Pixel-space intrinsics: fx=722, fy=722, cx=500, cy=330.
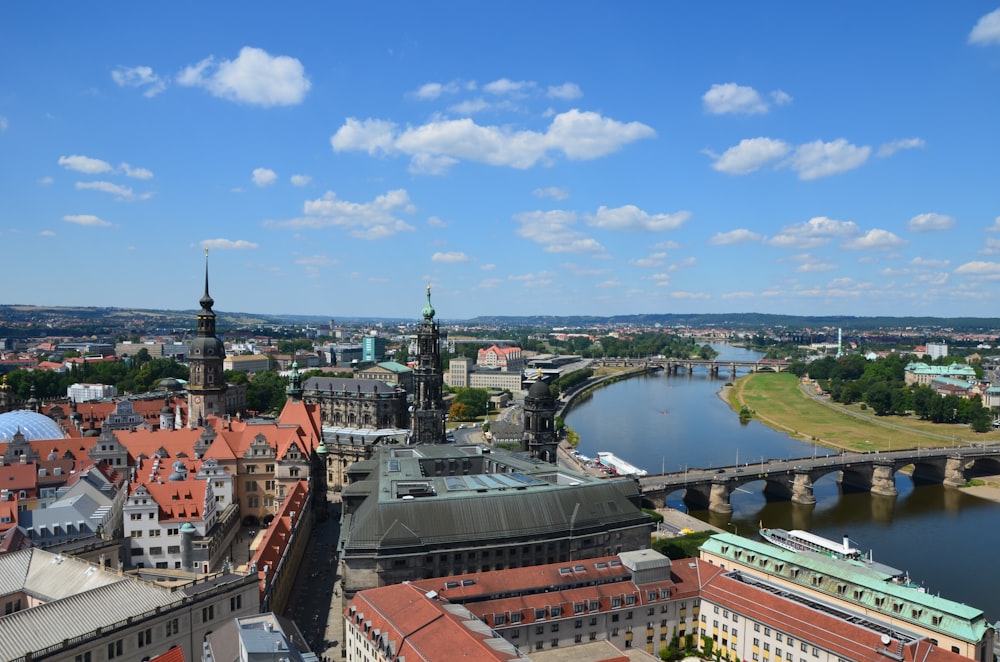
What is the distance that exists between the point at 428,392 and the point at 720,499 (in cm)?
2951

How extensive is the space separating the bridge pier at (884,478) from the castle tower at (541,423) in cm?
3784

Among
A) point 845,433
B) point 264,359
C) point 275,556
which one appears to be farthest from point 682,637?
point 264,359

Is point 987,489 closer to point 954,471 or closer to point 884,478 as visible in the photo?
point 954,471

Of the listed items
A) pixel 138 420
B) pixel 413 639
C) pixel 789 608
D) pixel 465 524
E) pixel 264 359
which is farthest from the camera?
pixel 264 359

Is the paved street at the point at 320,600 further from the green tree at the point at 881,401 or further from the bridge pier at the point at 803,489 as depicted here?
the green tree at the point at 881,401

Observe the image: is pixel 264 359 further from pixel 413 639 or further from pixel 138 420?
pixel 413 639

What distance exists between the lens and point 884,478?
251 ft

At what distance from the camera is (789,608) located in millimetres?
33562

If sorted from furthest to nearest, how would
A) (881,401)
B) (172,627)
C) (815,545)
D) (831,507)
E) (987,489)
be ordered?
(881,401) → (987,489) → (831,507) → (815,545) → (172,627)

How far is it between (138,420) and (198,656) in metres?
53.7

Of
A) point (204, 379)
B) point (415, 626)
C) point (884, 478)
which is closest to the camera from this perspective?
point (415, 626)

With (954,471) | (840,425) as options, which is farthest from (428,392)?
(840,425)

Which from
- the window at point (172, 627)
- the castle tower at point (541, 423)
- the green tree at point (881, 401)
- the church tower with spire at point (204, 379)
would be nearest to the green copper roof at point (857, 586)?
the castle tower at point (541, 423)

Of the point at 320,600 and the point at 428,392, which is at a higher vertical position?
the point at 428,392
